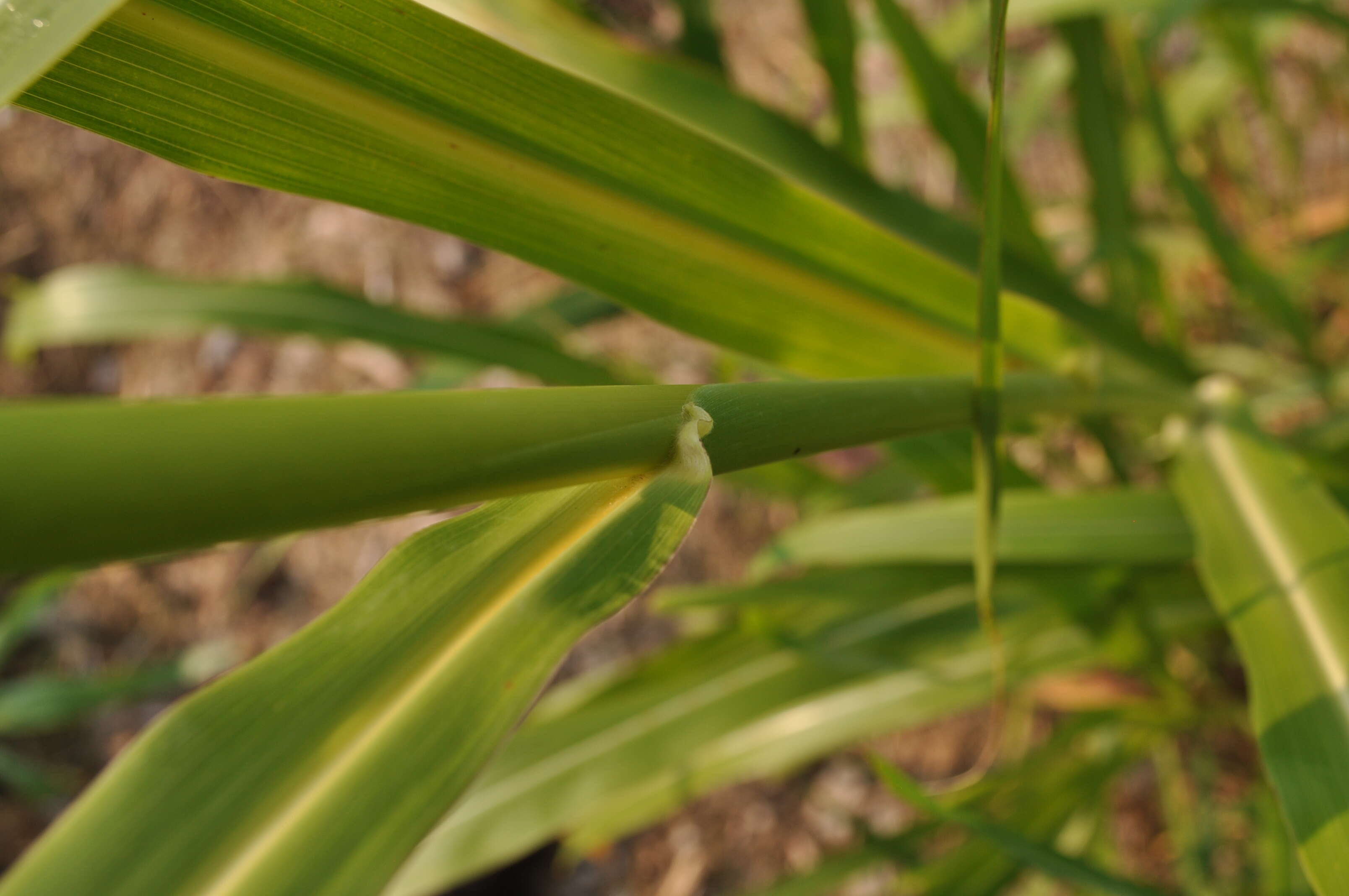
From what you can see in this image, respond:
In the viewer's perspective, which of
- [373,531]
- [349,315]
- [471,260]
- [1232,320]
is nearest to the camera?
[349,315]

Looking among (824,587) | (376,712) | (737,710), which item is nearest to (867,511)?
(824,587)

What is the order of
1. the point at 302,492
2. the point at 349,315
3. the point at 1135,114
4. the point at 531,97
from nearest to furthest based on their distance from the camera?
1. the point at 302,492
2. the point at 531,97
3. the point at 349,315
4. the point at 1135,114

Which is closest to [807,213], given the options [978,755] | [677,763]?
[677,763]

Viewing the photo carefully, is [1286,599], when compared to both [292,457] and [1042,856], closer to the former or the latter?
[1042,856]

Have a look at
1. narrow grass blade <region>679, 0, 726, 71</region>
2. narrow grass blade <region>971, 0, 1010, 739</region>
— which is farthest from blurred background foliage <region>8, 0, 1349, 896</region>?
narrow grass blade <region>971, 0, 1010, 739</region>

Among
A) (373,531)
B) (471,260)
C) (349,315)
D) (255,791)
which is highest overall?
(471,260)

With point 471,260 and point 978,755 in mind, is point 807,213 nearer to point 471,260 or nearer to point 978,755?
point 978,755

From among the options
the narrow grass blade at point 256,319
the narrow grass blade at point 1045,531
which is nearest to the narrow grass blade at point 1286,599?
the narrow grass blade at point 1045,531
